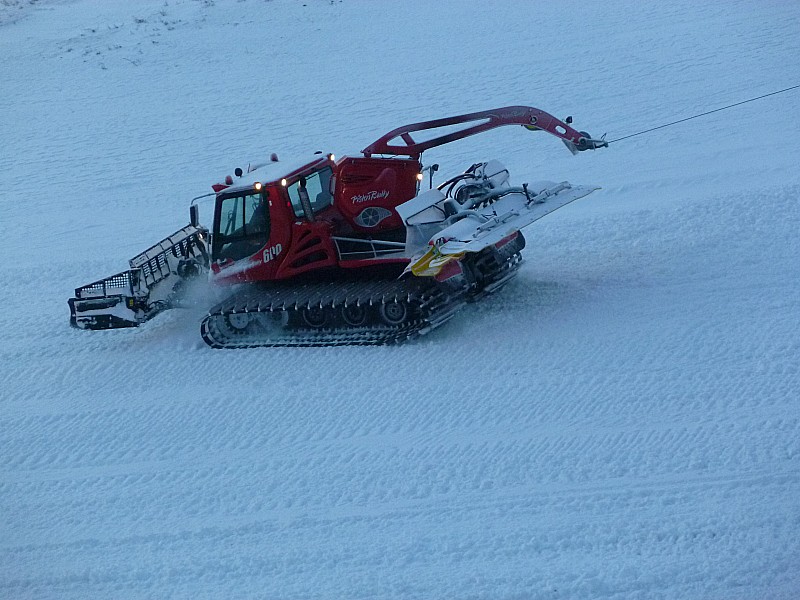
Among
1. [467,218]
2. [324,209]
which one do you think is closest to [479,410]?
[467,218]

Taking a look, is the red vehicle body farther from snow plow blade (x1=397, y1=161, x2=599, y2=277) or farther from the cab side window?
snow plow blade (x1=397, y1=161, x2=599, y2=277)

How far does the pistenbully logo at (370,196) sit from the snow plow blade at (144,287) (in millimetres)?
2272

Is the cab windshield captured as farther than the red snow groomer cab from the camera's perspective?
Yes

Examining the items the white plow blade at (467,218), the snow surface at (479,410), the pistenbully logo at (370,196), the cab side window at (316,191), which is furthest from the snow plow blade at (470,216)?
Result: the cab side window at (316,191)

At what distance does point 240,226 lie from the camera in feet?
32.6

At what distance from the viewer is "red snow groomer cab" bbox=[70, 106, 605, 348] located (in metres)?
9.25

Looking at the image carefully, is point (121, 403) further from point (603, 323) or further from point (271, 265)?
point (603, 323)

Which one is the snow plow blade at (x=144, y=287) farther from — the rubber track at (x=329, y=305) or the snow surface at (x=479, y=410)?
the rubber track at (x=329, y=305)

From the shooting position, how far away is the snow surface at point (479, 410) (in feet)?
19.6

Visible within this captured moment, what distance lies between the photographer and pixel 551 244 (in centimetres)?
1113

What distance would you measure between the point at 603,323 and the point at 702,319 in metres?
0.94

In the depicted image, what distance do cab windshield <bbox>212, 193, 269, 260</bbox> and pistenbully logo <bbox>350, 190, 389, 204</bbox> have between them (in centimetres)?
99

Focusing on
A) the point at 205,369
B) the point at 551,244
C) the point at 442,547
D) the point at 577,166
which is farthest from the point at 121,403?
the point at 577,166

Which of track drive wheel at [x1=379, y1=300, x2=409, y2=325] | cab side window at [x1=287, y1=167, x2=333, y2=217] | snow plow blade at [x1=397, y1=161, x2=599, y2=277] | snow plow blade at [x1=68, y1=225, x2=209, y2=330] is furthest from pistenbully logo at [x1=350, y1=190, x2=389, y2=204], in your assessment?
snow plow blade at [x1=68, y1=225, x2=209, y2=330]
